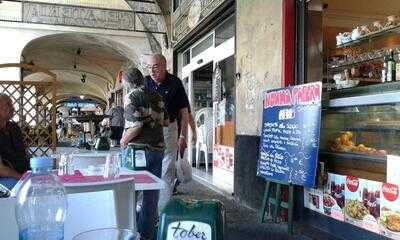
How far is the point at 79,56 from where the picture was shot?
15.9 metres

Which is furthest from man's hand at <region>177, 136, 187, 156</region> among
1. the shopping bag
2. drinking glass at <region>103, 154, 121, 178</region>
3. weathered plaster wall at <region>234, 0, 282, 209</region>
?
drinking glass at <region>103, 154, 121, 178</region>

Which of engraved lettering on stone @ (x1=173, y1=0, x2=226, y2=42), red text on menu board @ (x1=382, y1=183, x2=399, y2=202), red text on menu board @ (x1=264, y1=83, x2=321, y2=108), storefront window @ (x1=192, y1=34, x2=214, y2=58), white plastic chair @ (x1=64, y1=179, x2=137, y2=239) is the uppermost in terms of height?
engraved lettering on stone @ (x1=173, y1=0, x2=226, y2=42)

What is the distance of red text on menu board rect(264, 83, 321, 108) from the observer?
124 inches

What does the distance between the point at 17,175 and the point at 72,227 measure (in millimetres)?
1773

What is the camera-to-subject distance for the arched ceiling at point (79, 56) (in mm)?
11797

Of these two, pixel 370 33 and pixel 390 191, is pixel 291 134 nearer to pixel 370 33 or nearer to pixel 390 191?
pixel 390 191

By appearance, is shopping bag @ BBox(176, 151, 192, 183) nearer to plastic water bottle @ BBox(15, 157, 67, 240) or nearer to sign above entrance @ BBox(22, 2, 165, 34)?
plastic water bottle @ BBox(15, 157, 67, 240)

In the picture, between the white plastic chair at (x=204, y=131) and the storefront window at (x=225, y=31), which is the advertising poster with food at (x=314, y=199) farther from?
the white plastic chair at (x=204, y=131)

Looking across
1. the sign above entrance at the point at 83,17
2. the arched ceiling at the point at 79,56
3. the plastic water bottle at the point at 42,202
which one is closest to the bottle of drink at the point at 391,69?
the plastic water bottle at the point at 42,202

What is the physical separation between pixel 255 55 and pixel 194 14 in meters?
A: 2.76

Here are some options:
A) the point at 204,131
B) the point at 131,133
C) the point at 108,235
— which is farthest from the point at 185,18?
the point at 108,235

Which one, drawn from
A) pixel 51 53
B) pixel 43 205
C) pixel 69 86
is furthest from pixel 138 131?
pixel 69 86

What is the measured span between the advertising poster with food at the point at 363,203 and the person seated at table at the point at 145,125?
4.67 ft

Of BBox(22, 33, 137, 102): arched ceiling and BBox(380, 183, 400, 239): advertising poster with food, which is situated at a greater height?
BBox(22, 33, 137, 102): arched ceiling
